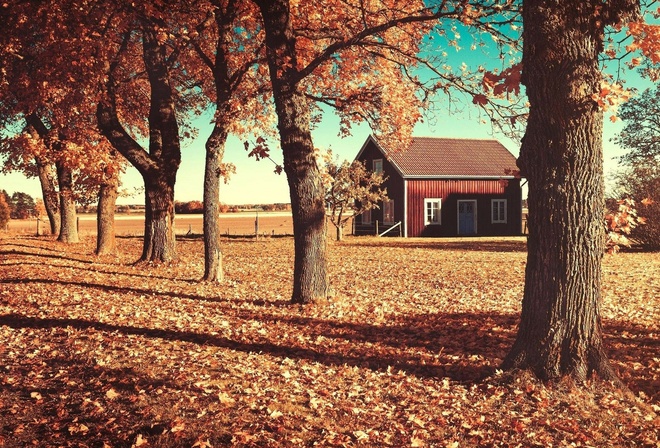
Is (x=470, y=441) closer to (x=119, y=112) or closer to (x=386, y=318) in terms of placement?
(x=386, y=318)

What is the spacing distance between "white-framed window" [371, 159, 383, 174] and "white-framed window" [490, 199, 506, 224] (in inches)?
329

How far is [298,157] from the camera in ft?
35.4

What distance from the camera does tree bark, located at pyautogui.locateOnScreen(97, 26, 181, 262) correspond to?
57.3 feet

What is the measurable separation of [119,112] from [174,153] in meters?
3.60

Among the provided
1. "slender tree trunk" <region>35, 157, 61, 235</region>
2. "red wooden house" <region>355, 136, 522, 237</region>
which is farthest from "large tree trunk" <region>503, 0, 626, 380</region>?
"red wooden house" <region>355, 136, 522, 237</region>

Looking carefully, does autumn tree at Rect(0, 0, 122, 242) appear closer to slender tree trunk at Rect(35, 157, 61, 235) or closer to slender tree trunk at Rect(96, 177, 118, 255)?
slender tree trunk at Rect(96, 177, 118, 255)

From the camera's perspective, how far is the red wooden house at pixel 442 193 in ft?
124

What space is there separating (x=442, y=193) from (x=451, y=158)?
3188mm

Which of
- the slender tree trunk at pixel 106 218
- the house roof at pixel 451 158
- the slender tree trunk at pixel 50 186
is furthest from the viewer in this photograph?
the house roof at pixel 451 158

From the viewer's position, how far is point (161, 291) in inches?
516

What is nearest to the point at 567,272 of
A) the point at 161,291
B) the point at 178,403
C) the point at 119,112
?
the point at 178,403

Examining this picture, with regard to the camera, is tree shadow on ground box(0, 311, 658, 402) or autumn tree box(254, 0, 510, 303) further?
autumn tree box(254, 0, 510, 303)

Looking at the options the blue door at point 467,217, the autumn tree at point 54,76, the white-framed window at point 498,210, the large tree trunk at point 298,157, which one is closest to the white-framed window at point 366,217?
the blue door at point 467,217

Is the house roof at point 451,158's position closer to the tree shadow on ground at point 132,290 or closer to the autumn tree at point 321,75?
the autumn tree at point 321,75
